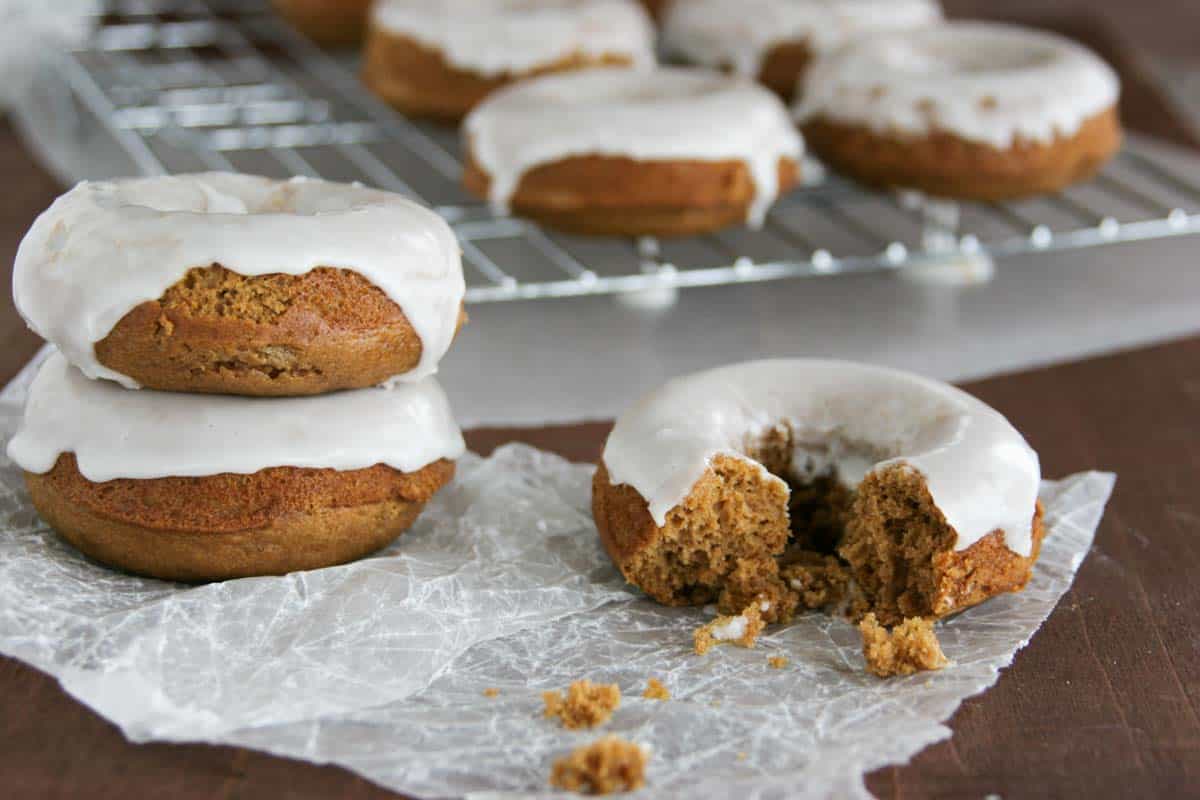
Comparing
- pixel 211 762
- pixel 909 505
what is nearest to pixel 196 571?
pixel 211 762

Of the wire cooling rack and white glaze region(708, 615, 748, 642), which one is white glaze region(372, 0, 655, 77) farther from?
white glaze region(708, 615, 748, 642)

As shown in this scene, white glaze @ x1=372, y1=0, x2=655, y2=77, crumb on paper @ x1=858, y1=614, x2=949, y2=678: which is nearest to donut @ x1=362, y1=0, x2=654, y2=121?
white glaze @ x1=372, y1=0, x2=655, y2=77

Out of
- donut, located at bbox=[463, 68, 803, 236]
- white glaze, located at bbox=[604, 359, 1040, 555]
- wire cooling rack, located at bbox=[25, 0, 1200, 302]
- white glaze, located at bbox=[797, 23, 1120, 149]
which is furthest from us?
wire cooling rack, located at bbox=[25, 0, 1200, 302]

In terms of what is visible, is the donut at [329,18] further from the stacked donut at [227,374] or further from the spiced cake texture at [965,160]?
the stacked donut at [227,374]

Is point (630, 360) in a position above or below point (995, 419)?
below

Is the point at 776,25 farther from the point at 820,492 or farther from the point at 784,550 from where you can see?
the point at 784,550

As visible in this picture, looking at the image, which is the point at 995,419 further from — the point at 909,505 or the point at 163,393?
the point at 163,393
